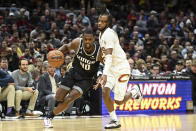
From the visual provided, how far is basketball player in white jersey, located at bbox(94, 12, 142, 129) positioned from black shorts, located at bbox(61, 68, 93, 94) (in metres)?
0.36

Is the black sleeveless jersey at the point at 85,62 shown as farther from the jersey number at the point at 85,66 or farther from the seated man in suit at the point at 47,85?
the seated man in suit at the point at 47,85

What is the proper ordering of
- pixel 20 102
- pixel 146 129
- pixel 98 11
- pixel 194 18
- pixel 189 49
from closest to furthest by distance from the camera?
pixel 146 129 → pixel 20 102 → pixel 189 49 → pixel 98 11 → pixel 194 18

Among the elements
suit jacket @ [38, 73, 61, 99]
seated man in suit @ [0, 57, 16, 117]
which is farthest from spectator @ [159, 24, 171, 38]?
seated man in suit @ [0, 57, 16, 117]

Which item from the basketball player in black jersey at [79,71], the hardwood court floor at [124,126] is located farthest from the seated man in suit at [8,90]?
the basketball player in black jersey at [79,71]

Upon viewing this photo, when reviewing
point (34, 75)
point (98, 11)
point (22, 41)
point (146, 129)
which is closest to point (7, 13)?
A: point (22, 41)

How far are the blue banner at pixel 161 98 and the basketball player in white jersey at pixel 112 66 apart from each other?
334 cm

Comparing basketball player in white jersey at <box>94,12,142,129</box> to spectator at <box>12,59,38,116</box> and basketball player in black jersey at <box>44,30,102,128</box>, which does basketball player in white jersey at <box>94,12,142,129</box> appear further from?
spectator at <box>12,59,38,116</box>

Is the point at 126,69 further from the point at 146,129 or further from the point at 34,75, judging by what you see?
the point at 34,75

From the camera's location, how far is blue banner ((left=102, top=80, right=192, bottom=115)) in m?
11.6

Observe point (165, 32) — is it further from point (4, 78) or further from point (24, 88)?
point (4, 78)

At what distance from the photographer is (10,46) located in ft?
44.6

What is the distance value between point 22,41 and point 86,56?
657 centimetres

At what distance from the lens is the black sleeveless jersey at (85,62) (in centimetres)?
783

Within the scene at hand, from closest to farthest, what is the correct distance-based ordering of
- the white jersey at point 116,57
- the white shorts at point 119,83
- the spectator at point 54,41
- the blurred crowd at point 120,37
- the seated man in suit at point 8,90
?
the white jersey at point 116,57
the white shorts at point 119,83
the seated man in suit at point 8,90
the blurred crowd at point 120,37
the spectator at point 54,41
